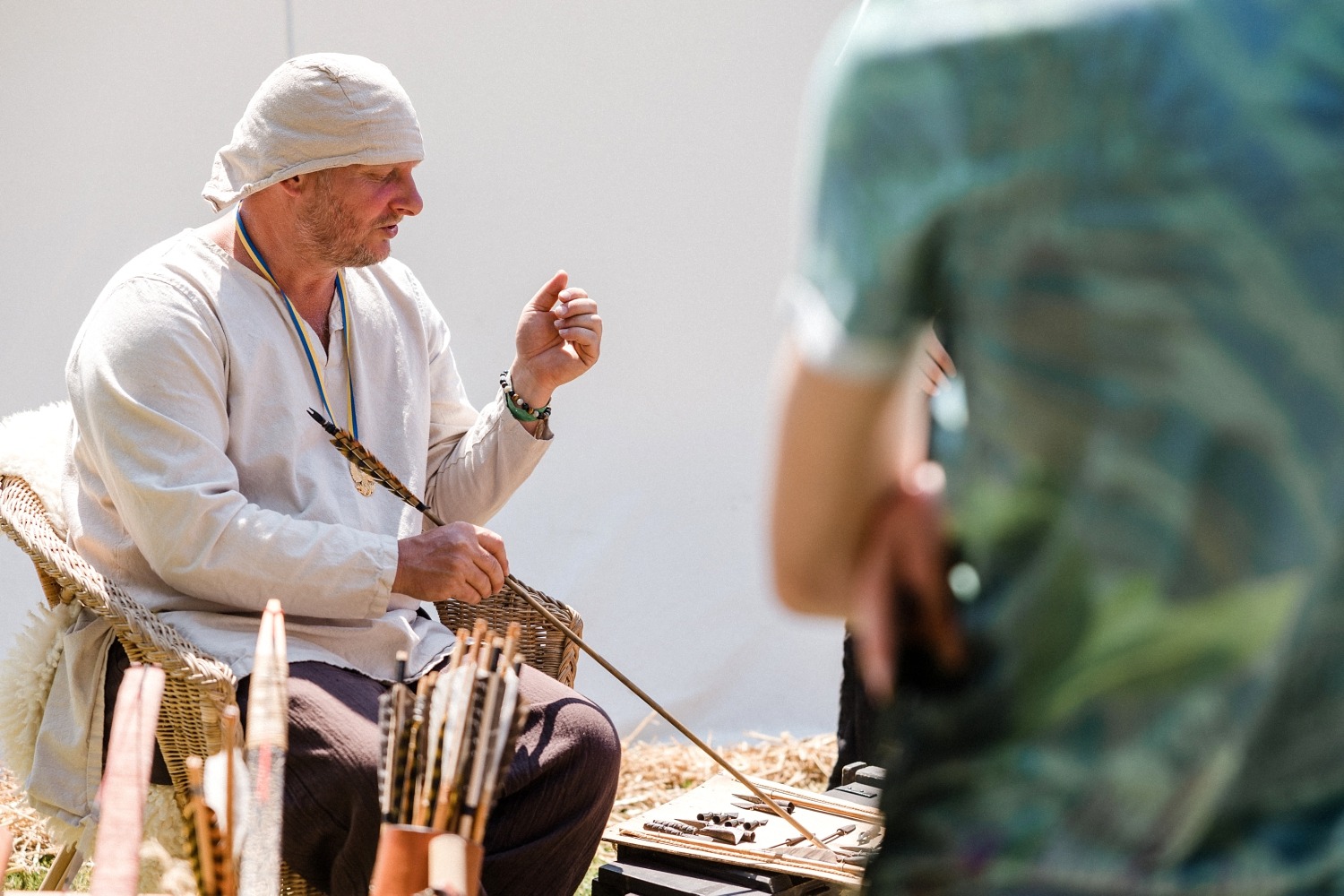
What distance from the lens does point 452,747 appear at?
3.60 ft

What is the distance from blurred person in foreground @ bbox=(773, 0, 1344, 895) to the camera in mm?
641

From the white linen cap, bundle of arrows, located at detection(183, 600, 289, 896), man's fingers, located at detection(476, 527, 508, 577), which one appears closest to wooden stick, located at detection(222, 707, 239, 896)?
bundle of arrows, located at detection(183, 600, 289, 896)

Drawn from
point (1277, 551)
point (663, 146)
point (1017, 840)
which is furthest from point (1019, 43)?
point (663, 146)

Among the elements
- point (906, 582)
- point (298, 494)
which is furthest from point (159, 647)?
point (906, 582)

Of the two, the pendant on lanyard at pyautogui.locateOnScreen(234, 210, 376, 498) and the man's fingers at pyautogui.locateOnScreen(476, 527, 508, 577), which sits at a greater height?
the pendant on lanyard at pyautogui.locateOnScreen(234, 210, 376, 498)

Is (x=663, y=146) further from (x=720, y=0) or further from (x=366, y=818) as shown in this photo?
(x=366, y=818)

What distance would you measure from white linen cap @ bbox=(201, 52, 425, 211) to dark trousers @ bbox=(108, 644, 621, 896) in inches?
30.8

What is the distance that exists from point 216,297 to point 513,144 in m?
1.66

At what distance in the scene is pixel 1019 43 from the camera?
646 mm

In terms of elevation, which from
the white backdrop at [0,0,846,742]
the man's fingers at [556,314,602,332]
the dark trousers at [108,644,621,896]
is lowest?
the dark trousers at [108,644,621,896]

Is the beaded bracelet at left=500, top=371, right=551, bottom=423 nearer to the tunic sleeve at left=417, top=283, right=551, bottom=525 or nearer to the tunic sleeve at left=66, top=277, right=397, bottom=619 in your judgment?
the tunic sleeve at left=417, top=283, right=551, bottom=525

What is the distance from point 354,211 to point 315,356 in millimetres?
246

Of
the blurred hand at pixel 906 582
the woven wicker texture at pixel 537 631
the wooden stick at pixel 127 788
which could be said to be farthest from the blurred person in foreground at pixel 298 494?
the blurred hand at pixel 906 582

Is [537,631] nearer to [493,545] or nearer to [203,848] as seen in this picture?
[493,545]
